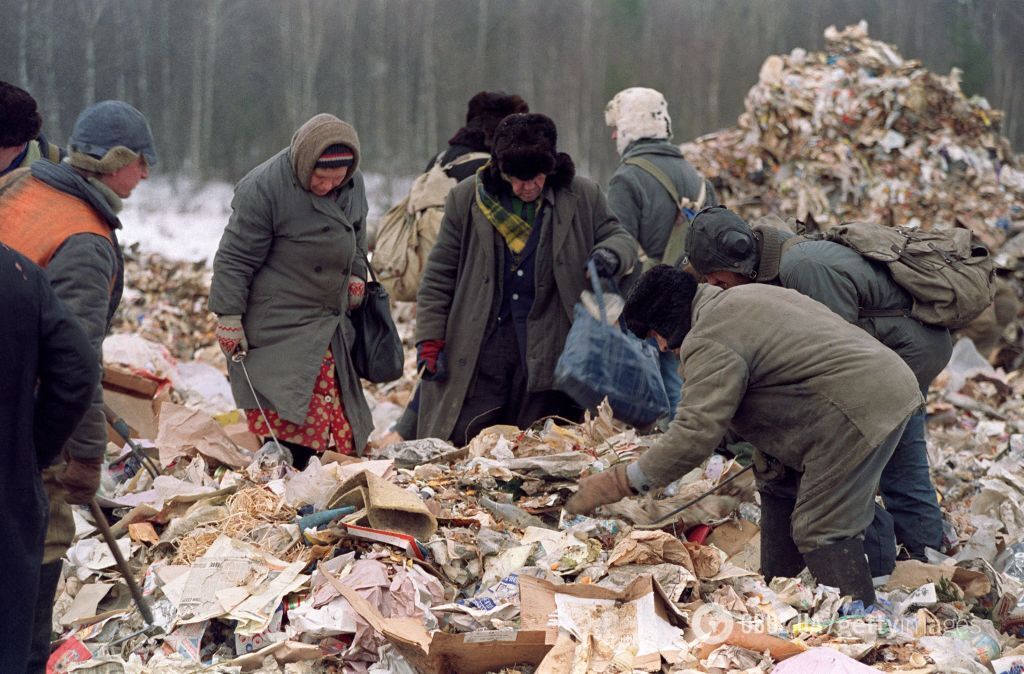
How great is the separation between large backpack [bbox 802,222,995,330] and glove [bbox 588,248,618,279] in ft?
3.46

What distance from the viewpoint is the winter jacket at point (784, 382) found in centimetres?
348

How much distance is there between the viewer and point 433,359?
5352mm

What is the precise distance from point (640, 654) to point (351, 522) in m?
1.18

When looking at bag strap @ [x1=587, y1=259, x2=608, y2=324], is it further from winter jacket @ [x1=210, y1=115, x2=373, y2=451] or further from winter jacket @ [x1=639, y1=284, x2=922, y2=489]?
winter jacket @ [x1=639, y1=284, x2=922, y2=489]

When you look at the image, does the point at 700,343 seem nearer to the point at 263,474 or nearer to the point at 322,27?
the point at 263,474

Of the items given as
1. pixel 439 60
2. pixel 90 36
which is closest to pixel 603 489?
pixel 439 60

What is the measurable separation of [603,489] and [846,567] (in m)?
0.83

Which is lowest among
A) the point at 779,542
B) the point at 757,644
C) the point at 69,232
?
the point at 779,542

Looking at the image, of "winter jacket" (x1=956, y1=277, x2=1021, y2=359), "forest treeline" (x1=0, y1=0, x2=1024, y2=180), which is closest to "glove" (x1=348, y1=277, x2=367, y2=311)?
"winter jacket" (x1=956, y1=277, x2=1021, y2=359)

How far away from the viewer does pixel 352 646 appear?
11.2 feet

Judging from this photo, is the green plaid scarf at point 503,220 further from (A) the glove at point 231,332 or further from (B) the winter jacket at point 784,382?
(B) the winter jacket at point 784,382

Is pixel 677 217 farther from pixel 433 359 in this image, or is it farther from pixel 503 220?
pixel 433 359

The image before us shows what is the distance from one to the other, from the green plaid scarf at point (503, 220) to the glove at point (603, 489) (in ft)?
5.25

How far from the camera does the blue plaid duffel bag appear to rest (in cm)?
488
